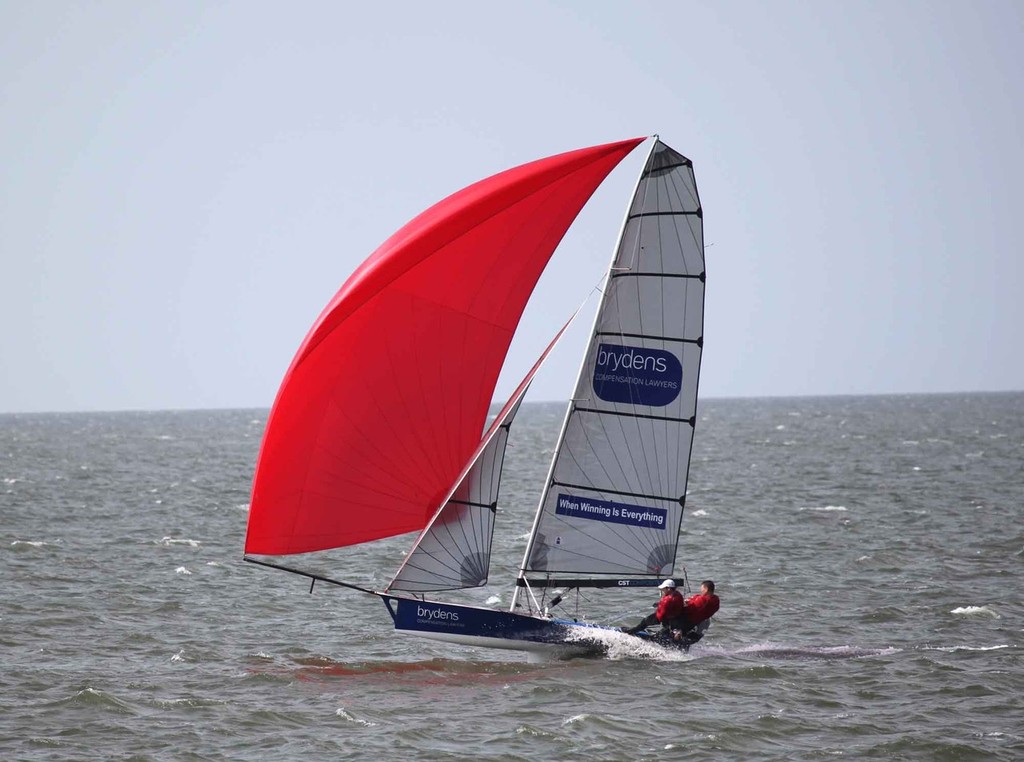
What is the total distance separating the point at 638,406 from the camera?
56.9 feet

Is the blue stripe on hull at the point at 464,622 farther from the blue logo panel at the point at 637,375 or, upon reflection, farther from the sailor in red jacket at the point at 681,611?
the blue logo panel at the point at 637,375

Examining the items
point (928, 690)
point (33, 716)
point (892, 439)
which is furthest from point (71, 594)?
point (892, 439)

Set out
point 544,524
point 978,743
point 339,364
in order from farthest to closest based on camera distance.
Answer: point 544,524, point 339,364, point 978,743

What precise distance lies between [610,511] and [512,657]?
272 cm

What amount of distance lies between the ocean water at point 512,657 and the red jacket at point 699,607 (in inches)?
28.0

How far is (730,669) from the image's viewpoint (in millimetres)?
17969

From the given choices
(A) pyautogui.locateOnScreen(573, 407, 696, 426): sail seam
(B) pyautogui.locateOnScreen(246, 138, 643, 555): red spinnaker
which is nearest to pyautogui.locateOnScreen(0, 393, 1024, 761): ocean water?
(B) pyautogui.locateOnScreen(246, 138, 643, 555): red spinnaker

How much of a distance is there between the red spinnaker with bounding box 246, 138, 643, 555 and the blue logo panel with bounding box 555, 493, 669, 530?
162cm

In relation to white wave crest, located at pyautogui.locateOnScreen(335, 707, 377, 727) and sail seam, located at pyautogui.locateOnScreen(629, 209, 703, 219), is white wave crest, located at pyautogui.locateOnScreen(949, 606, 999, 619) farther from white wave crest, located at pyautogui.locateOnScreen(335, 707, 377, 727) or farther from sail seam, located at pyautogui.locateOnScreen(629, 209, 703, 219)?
white wave crest, located at pyautogui.locateOnScreen(335, 707, 377, 727)

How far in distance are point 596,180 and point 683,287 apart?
6.02 feet

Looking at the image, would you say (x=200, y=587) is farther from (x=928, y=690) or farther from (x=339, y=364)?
(x=928, y=690)

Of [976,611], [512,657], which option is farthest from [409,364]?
[976,611]

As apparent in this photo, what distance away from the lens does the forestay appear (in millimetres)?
16797

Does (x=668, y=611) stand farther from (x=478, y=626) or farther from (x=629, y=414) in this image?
(x=629, y=414)
